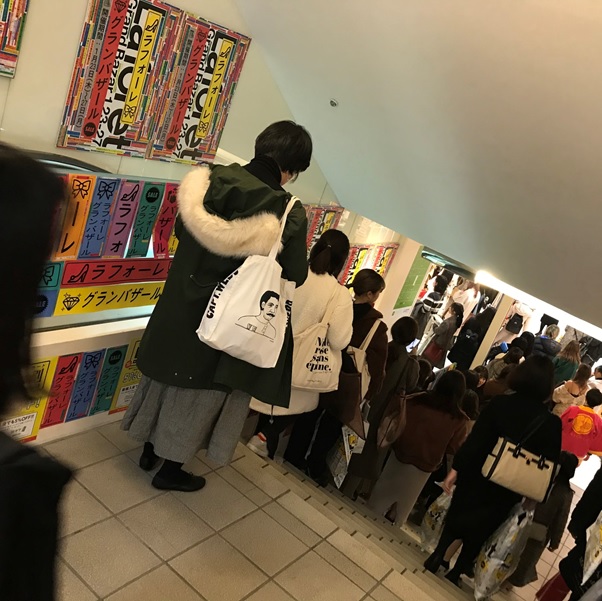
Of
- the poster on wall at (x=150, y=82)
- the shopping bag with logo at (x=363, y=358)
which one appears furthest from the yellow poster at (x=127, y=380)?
the shopping bag with logo at (x=363, y=358)

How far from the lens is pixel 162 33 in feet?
9.14

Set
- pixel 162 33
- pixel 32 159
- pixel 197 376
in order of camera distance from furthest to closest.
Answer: pixel 162 33, pixel 197 376, pixel 32 159

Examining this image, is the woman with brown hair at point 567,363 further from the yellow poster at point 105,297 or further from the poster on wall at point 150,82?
the yellow poster at point 105,297

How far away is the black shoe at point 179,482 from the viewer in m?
2.86

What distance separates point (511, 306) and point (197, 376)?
741 cm

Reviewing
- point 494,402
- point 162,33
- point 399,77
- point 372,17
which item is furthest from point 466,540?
point 162,33

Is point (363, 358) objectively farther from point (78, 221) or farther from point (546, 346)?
point (546, 346)

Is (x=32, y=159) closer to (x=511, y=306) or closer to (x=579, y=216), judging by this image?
(x=579, y=216)

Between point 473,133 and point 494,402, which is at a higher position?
point 473,133

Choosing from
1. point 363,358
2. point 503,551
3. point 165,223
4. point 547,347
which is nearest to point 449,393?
point 363,358

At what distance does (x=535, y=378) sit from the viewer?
10.8ft

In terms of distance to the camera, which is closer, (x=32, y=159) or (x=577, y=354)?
(x=32, y=159)

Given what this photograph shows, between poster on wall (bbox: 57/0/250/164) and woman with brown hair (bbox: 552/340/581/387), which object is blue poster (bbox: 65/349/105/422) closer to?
poster on wall (bbox: 57/0/250/164)

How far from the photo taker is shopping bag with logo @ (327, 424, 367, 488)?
12.7ft
